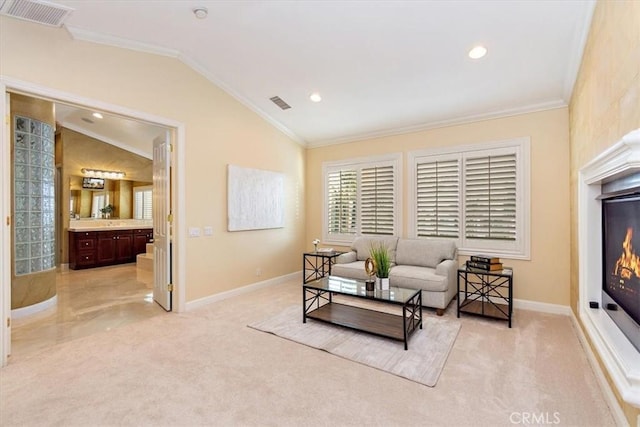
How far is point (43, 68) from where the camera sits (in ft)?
9.30

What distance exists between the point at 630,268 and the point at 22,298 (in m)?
6.18

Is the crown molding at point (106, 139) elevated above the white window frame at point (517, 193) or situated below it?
above

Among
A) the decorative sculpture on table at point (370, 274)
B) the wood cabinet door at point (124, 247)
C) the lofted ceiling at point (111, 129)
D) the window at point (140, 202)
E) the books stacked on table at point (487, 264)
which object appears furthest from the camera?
the window at point (140, 202)

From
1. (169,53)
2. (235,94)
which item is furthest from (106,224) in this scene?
(169,53)

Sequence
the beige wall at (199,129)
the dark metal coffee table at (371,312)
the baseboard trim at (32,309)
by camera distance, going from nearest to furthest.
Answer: the beige wall at (199,129)
the dark metal coffee table at (371,312)
the baseboard trim at (32,309)

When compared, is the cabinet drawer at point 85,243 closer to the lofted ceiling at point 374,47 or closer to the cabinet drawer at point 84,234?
the cabinet drawer at point 84,234

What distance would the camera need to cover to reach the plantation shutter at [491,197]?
4121 mm

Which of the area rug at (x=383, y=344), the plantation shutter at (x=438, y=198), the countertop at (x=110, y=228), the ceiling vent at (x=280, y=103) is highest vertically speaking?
the ceiling vent at (x=280, y=103)

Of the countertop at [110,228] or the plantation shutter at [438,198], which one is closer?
the plantation shutter at [438,198]

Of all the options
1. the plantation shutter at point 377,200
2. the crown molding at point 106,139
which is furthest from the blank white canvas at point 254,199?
the crown molding at point 106,139

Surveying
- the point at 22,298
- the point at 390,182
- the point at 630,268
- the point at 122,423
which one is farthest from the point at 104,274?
the point at 630,268

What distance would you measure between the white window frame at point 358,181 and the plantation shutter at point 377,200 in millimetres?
64

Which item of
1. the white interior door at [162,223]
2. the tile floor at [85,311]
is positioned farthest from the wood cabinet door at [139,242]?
the white interior door at [162,223]

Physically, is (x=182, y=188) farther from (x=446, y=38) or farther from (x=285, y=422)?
(x=446, y=38)
